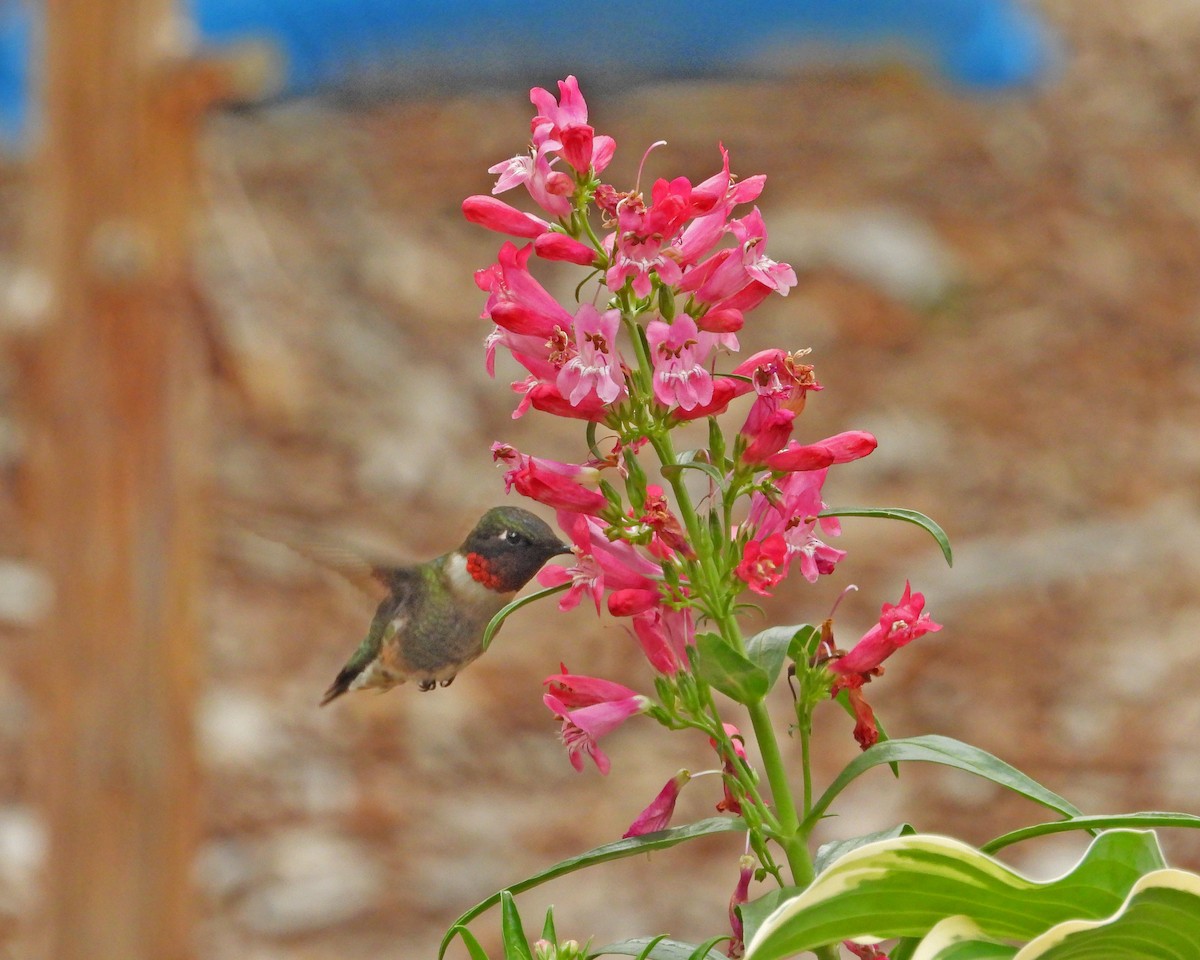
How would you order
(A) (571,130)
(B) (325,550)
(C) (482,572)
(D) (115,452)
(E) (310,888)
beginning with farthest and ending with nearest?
(E) (310,888) < (D) (115,452) < (B) (325,550) < (C) (482,572) < (A) (571,130)

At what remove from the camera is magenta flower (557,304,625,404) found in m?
0.89

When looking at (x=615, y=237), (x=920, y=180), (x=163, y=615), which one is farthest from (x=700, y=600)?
(x=920, y=180)

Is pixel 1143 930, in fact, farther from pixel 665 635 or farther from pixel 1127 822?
pixel 665 635

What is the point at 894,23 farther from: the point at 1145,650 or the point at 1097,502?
the point at 1145,650

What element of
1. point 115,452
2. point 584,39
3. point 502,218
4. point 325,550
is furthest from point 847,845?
point 584,39

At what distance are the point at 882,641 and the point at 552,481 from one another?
251mm

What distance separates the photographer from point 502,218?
99 cm

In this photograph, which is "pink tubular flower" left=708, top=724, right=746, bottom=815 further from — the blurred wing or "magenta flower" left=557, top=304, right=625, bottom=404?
the blurred wing

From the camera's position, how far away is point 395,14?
433 centimetres

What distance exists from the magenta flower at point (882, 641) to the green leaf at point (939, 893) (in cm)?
14

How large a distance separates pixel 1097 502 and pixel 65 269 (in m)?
3.44

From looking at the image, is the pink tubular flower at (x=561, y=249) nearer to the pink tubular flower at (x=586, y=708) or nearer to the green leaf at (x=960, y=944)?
the pink tubular flower at (x=586, y=708)

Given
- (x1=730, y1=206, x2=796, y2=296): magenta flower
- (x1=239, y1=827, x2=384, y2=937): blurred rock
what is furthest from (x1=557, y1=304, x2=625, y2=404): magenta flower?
(x1=239, y1=827, x2=384, y2=937): blurred rock

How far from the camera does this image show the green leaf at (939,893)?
0.81 m
